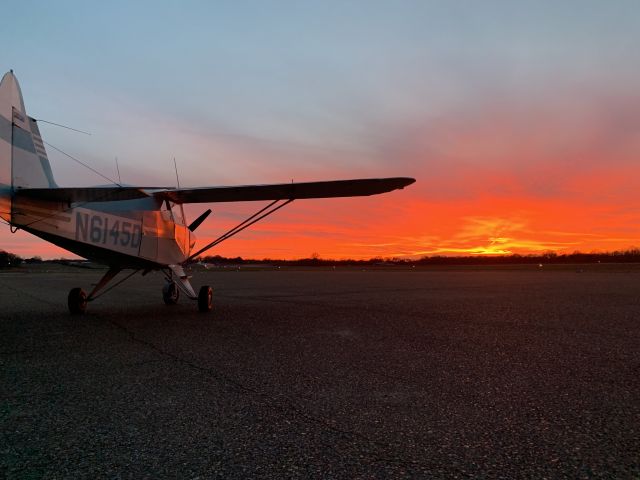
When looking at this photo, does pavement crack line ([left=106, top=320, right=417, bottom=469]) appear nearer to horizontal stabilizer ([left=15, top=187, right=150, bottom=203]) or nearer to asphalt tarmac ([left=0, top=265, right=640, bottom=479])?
asphalt tarmac ([left=0, top=265, right=640, bottom=479])

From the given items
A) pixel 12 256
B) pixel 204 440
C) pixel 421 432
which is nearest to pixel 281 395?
pixel 204 440

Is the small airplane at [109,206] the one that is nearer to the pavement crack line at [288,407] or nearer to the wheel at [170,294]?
Answer: the wheel at [170,294]

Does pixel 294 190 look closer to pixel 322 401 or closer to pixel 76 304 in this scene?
pixel 76 304

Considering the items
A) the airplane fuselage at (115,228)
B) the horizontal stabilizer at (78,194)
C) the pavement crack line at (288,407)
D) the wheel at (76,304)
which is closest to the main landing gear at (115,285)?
the wheel at (76,304)

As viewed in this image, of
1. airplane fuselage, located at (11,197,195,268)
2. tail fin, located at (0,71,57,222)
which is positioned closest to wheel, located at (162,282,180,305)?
airplane fuselage, located at (11,197,195,268)

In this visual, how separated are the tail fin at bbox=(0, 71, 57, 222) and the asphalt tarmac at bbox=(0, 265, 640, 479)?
8.34 ft

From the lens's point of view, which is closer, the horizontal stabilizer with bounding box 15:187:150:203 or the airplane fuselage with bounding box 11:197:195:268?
the horizontal stabilizer with bounding box 15:187:150:203

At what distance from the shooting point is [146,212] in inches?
427

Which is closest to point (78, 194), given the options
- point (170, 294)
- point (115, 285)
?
point (115, 285)

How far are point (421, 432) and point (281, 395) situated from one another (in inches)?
54.0

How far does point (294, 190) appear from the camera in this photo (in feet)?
34.4

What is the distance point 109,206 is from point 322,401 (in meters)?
7.70

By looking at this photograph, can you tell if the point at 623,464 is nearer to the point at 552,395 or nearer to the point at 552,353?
the point at 552,395

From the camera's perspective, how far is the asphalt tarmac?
267 centimetres
